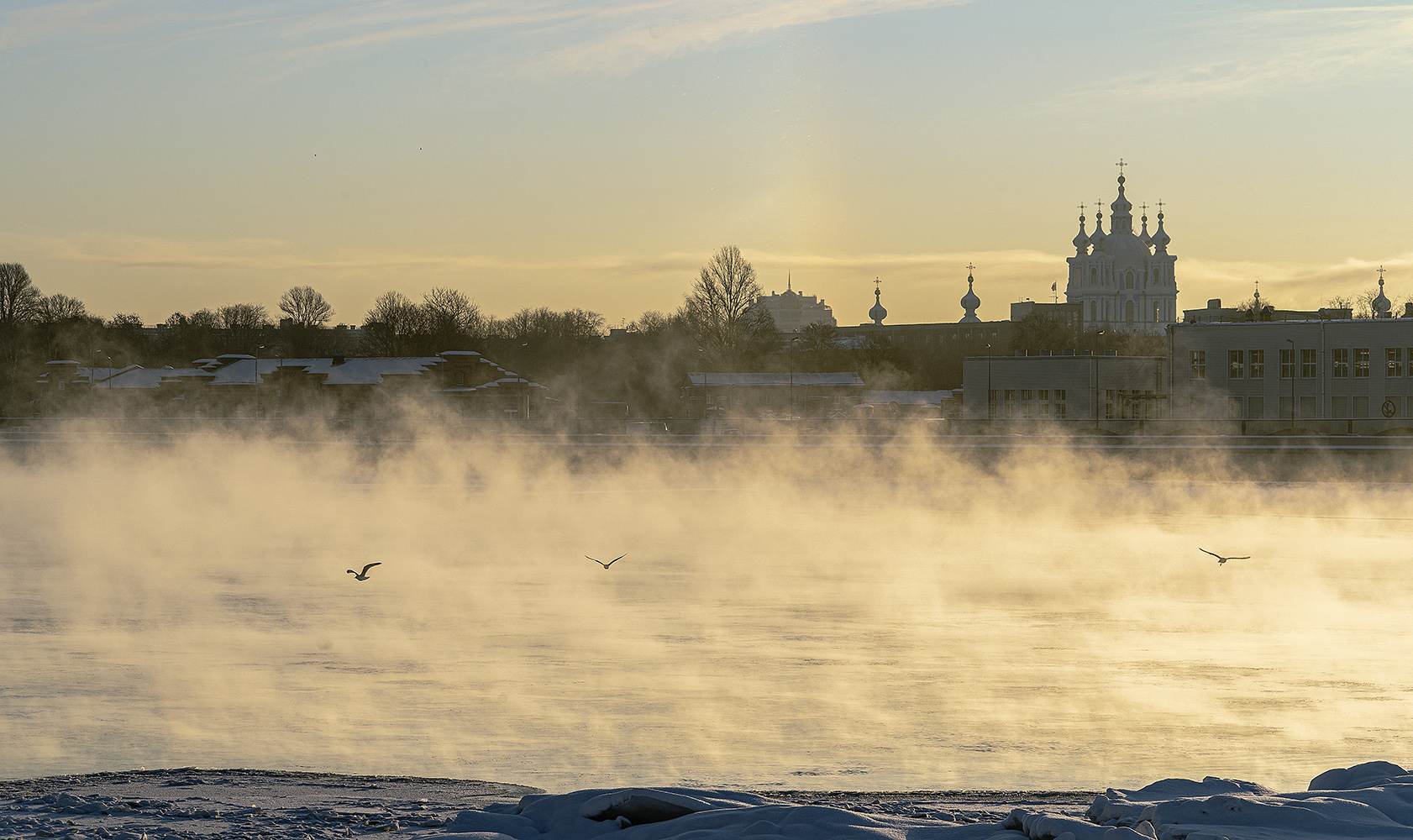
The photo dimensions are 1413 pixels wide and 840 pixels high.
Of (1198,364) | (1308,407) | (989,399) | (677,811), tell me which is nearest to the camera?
(677,811)

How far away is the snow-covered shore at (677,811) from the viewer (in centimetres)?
800

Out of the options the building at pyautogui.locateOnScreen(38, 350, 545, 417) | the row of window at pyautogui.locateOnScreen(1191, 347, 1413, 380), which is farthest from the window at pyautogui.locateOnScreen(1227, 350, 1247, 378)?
the building at pyautogui.locateOnScreen(38, 350, 545, 417)

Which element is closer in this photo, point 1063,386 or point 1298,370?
point 1298,370

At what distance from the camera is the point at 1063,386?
306 ft

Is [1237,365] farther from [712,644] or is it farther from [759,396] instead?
[712,644]

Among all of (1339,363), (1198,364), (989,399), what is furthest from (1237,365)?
(989,399)

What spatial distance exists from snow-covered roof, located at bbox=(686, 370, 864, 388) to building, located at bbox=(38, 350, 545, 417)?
11.9 meters

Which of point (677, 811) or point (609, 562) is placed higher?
point (677, 811)

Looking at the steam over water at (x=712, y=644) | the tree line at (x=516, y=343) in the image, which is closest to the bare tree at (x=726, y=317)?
the tree line at (x=516, y=343)

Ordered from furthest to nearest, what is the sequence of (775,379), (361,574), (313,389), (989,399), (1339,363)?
(775,379) → (313,389) → (989,399) → (1339,363) → (361,574)

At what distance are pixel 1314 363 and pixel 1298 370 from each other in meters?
0.98

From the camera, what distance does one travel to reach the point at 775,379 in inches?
4190

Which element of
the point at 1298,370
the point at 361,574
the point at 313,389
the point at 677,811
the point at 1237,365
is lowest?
the point at 361,574

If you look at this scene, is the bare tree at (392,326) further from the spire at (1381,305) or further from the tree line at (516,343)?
the spire at (1381,305)
